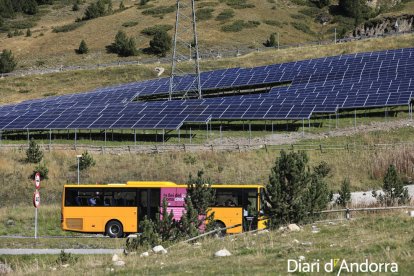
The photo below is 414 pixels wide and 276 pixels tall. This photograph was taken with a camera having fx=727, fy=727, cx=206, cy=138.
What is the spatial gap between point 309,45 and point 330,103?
50998 mm

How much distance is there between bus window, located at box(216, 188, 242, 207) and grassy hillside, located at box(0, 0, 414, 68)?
255ft

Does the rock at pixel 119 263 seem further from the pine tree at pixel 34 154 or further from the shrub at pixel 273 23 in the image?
the shrub at pixel 273 23

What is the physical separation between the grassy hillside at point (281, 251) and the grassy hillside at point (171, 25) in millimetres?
90304

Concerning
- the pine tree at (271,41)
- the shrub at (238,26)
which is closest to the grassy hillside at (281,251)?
the pine tree at (271,41)

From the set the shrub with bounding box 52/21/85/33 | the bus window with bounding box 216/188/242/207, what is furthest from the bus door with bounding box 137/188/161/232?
the shrub with bounding box 52/21/85/33

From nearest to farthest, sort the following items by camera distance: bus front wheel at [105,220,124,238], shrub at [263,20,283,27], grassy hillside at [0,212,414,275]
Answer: grassy hillside at [0,212,414,275] < bus front wheel at [105,220,124,238] < shrub at [263,20,283,27]

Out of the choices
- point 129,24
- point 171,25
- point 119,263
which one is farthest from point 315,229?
point 129,24

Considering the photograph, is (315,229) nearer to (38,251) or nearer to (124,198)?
(38,251)

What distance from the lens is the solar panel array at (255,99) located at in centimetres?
5400

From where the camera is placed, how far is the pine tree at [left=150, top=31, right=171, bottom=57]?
112m

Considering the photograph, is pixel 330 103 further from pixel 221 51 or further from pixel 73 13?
pixel 73 13

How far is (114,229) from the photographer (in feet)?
116

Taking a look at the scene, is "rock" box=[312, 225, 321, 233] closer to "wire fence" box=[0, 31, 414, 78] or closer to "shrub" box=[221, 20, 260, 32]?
"wire fence" box=[0, 31, 414, 78]

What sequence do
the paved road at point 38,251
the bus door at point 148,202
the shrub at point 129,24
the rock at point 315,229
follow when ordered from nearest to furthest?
the rock at point 315,229, the paved road at point 38,251, the bus door at point 148,202, the shrub at point 129,24
